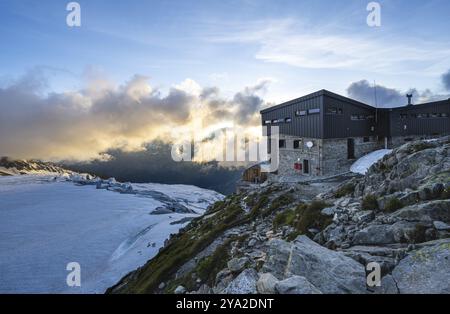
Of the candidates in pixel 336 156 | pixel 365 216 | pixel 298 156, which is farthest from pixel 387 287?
pixel 298 156

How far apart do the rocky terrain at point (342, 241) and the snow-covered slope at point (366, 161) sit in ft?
43.3

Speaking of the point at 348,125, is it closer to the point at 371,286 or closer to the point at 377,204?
the point at 377,204

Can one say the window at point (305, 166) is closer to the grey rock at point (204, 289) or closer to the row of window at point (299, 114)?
the row of window at point (299, 114)

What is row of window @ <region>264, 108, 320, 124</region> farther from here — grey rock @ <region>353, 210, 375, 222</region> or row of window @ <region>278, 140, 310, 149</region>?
grey rock @ <region>353, 210, 375, 222</region>

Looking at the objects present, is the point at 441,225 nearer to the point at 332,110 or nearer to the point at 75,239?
the point at 332,110

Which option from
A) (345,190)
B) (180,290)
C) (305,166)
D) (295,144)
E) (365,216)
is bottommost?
(180,290)

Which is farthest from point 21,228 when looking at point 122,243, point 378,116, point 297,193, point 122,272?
point 378,116

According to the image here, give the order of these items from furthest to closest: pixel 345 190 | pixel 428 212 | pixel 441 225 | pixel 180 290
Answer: pixel 345 190
pixel 180 290
pixel 428 212
pixel 441 225

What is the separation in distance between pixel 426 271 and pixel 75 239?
1418 inches

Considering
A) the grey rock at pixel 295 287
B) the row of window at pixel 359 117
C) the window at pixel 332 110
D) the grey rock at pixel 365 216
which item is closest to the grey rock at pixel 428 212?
the grey rock at pixel 365 216

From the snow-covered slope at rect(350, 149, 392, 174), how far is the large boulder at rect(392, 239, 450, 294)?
23.5m

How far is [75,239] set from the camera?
33.3m

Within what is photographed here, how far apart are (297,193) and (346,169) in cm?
1513
